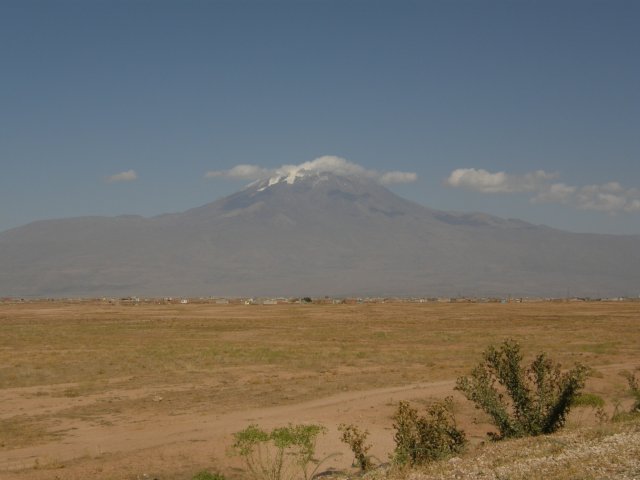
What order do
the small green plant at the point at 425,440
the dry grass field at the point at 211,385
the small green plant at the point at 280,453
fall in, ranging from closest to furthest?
the small green plant at the point at 425,440 < the small green plant at the point at 280,453 < the dry grass field at the point at 211,385

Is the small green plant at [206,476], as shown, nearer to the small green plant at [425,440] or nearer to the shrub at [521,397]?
the small green plant at [425,440]

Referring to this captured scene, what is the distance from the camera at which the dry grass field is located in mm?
18531

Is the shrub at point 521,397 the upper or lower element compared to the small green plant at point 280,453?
upper

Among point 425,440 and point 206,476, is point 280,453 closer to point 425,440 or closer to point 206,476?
point 206,476

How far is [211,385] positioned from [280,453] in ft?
45.0

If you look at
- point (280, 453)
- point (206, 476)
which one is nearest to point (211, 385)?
point (280, 453)

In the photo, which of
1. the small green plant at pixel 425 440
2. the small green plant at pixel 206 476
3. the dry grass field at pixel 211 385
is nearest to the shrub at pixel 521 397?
the small green plant at pixel 425 440

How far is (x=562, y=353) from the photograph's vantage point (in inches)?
1574

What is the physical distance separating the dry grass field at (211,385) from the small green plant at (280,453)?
738 mm

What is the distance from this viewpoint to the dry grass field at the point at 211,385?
18.5 m

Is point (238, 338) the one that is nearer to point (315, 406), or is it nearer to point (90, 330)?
point (90, 330)

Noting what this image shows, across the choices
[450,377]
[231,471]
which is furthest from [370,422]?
[450,377]

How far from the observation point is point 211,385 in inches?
1163

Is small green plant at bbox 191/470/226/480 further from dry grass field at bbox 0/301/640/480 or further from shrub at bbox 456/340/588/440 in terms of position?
shrub at bbox 456/340/588/440
